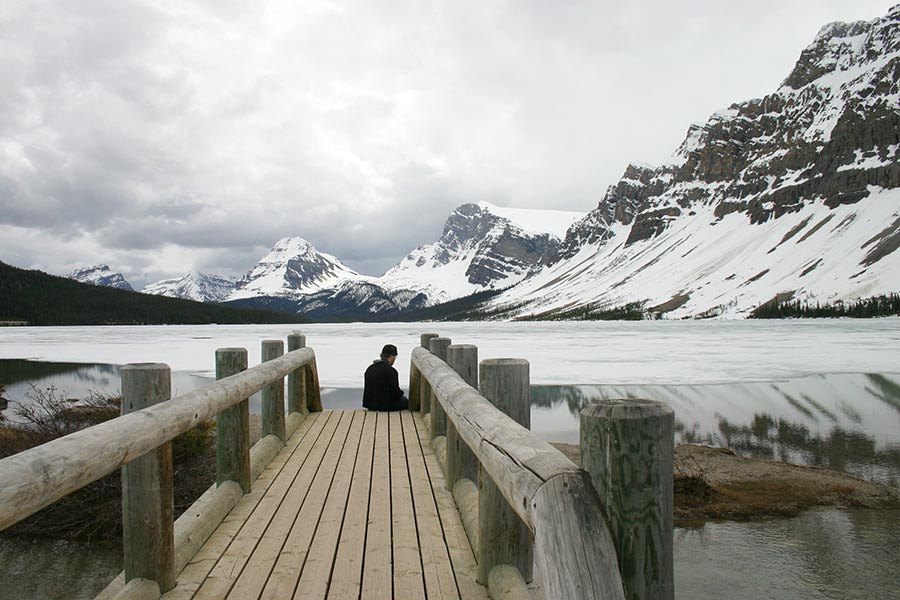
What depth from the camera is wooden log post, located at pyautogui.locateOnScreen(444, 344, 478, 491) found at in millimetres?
4965

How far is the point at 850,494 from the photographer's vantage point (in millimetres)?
8719

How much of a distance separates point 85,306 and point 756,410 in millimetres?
141046

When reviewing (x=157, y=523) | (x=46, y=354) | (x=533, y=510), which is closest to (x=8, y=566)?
(x=157, y=523)

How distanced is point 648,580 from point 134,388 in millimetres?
2787

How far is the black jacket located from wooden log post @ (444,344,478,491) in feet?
15.9

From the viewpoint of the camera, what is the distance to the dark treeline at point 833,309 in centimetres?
9569

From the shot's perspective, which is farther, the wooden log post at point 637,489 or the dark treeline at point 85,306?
the dark treeline at point 85,306

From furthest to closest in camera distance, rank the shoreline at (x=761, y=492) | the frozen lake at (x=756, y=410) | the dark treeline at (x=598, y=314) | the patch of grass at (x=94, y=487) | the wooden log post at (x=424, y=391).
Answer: the dark treeline at (x=598, y=314) → the wooden log post at (x=424, y=391) → the shoreline at (x=761, y=492) → the patch of grass at (x=94, y=487) → the frozen lake at (x=756, y=410)

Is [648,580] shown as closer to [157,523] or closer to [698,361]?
[157,523]

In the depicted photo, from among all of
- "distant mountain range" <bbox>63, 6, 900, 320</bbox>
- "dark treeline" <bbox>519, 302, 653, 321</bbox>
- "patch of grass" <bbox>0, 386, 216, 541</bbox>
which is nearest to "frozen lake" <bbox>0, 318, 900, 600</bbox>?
"patch of grass" <bbox>0, 386, 216, 541</bbox>

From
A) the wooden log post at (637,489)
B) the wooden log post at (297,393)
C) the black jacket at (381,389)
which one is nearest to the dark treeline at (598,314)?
the black jacket at (381,389)

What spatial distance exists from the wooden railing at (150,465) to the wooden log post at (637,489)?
161cm

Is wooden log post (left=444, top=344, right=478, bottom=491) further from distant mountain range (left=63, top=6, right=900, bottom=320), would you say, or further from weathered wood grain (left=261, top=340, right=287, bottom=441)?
distant mountain range (left=63, top=6, right=900, bottom=320)

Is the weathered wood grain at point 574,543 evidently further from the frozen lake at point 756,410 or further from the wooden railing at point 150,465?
the frozen lake at point 756,410
